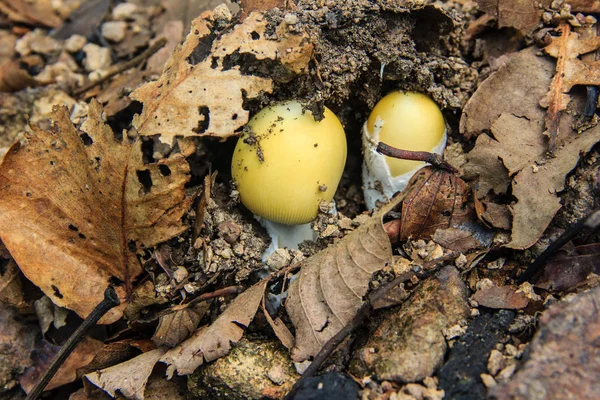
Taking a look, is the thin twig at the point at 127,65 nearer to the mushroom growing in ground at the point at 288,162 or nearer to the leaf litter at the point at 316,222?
the leaf litter at the point at 316,222

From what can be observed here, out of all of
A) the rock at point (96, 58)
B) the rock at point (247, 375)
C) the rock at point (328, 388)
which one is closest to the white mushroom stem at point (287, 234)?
the rock at point (247, 375)

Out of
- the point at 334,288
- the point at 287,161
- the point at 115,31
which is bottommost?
the point at 334,288

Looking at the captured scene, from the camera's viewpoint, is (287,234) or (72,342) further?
(287,234)

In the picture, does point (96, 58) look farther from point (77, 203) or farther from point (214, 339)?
point (214, 339)

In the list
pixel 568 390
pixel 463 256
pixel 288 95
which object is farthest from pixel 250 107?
pixel 568 390

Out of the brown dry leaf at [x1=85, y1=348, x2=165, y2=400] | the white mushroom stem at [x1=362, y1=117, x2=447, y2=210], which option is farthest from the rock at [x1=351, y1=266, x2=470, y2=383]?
the brown dry leaf at [x1=85, y1=348, x2=165, y2=400]

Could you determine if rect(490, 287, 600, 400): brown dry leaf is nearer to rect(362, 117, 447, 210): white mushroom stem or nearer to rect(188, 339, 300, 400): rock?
rect(188, 339, 300, 400): rock

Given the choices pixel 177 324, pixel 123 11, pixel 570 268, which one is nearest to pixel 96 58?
pixel 123 11

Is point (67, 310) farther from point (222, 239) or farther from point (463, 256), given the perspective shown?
point (463, 256)
